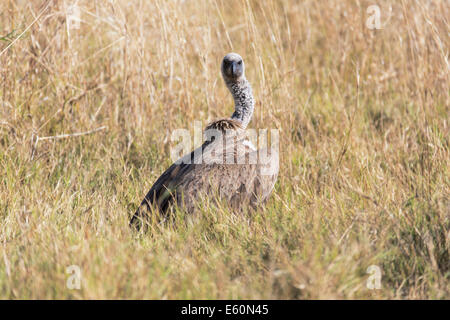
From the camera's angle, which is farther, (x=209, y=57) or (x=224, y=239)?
(x=209, y=57)

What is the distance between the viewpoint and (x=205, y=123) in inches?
205

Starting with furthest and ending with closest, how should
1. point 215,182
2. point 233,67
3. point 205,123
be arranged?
point 205,123 → point 233,67 → point 215,182

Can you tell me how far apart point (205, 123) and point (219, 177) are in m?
1.34

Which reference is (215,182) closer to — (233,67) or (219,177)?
(219,177)

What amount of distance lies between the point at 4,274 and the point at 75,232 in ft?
1.60

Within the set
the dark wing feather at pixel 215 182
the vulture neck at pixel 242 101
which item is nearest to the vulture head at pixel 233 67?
the vulture neck at pixel 242 101

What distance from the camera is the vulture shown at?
385 cm

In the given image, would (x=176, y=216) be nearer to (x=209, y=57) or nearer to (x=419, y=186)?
(x=419, y=186)

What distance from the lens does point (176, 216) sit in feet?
12.2

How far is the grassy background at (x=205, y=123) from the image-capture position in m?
2.88

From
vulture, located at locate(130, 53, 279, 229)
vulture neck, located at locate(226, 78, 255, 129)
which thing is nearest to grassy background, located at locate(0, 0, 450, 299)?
vulture, located at locate(130, 53, 279, 229)

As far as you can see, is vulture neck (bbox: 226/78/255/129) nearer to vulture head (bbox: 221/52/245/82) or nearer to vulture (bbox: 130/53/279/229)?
vulture head (bbox: 221/52/245/82)

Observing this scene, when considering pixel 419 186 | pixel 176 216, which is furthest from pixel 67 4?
pixel 419 186

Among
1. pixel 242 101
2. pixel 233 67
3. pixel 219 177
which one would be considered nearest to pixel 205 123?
pixel 242 101
